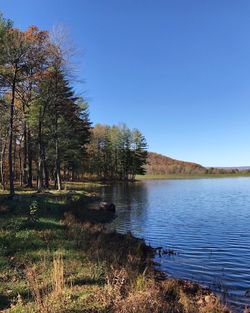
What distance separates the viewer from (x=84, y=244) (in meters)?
13.6

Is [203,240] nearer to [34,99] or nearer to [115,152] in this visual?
[34,99]

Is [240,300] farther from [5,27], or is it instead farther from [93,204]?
[5,27]

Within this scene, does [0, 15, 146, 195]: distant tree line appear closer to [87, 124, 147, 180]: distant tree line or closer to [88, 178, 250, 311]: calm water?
[88, 178, 250, 311]: calm water

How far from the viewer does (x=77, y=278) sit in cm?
927

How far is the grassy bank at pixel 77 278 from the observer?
7508 millimetres

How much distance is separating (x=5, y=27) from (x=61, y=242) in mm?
18090

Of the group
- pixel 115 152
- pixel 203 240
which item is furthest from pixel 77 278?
pixel 115 152

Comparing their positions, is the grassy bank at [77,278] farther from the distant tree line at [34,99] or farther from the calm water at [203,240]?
the distant tree line at [34,99]

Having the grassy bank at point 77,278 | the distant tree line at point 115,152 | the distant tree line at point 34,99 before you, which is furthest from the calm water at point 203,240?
the distant tree line at point 115,152

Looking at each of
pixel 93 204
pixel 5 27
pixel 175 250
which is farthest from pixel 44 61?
pixel 175 250

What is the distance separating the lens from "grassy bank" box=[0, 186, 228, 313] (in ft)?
24.6

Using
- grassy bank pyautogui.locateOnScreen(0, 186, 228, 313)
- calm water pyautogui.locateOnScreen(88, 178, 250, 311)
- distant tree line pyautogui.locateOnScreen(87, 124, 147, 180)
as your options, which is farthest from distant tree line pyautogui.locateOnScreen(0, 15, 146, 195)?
distant tree line pyautogui.locateOnScreen(87, 124, 147, 180)

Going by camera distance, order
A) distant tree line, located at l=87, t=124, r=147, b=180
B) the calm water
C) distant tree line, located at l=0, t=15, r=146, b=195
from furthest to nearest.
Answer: distant tree line, located at l=87, t=124, r=147, b=180 < distant tree line, located at l=0, t=15, r=146, b=195 < the calm water

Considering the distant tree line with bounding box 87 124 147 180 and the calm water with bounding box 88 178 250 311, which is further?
the distant tree line with bounding box 87 124 147 180
